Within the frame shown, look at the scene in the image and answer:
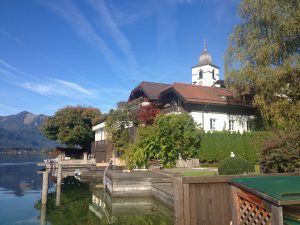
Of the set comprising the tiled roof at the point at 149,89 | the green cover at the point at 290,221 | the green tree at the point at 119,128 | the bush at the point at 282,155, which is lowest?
the green cover at the point at 290,221

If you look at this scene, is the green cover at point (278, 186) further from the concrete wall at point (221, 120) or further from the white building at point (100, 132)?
the white building at point (100, 132)

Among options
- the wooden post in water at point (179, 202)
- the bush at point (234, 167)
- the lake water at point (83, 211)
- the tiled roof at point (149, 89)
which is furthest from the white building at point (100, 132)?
the wooden post in water at point (179, 202)

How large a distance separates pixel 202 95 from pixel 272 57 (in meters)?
9.24

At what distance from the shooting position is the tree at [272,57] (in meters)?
23.5

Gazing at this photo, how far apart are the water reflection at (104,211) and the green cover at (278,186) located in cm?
849

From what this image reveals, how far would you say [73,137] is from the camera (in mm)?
57031

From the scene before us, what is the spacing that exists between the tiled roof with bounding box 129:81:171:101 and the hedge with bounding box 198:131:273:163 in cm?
966

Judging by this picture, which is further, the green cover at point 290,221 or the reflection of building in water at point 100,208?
the reflection of building in water at point 100,208

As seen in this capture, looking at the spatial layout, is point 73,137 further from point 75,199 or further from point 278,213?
point 278,213

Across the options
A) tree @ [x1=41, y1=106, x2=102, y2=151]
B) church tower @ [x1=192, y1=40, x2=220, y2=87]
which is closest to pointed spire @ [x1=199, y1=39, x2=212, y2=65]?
church tower @ [x1=192, y1=40, x2=220, y2=87]

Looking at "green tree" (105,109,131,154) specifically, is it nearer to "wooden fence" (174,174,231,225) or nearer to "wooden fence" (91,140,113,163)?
"wooden fence" (91,140,113,163)

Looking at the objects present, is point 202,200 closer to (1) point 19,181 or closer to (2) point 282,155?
(2) point 282,155

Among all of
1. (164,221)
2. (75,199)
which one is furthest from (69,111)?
(164,221)

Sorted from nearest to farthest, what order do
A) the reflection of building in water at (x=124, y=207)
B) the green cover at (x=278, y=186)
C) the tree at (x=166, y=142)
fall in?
the green cover at (x=278, y=186), the reflection of building in water at (x=124, y=207), the tree at (x=166, y=142)
